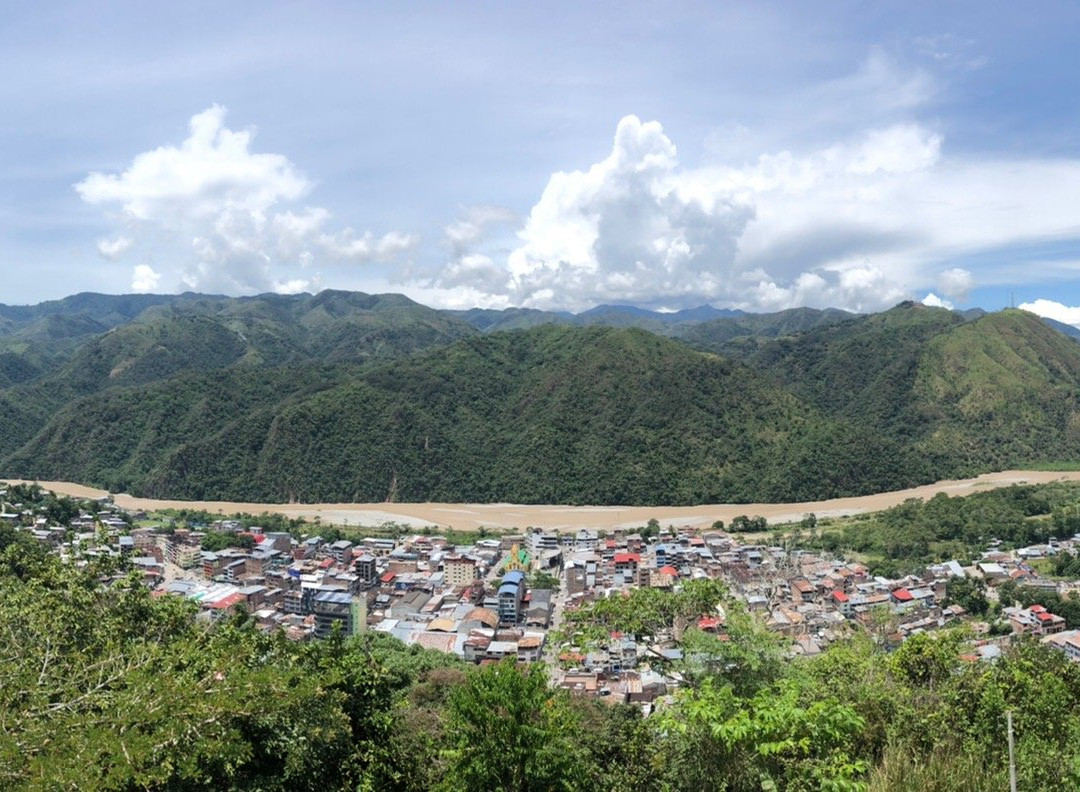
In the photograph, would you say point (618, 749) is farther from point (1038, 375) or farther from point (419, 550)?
point (1038, 375)

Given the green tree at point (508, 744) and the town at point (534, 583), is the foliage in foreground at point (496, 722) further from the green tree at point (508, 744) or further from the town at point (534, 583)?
the town at point (534, 583)

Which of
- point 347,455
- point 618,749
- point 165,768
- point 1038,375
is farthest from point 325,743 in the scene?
point 1038,375

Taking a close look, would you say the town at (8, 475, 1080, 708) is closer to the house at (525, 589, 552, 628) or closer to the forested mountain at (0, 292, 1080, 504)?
the house at (525, 589, 552, 628)

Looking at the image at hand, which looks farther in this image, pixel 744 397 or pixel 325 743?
pixel 744 397

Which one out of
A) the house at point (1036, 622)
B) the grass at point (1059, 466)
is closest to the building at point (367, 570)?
the house at point (1036, 622)

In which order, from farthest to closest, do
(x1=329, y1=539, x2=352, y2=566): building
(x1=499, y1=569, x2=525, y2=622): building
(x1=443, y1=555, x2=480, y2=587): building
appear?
(x1=329, y1=539, x2=352, y2=566): building, (x1=443, y1=555, x2=480, y2=587): building, (x1=499, y1=569, x2=525, y2=622): building

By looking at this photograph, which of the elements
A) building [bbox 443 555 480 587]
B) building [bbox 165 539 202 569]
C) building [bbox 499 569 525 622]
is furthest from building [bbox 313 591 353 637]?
building [bbox 165 539 202 569]
